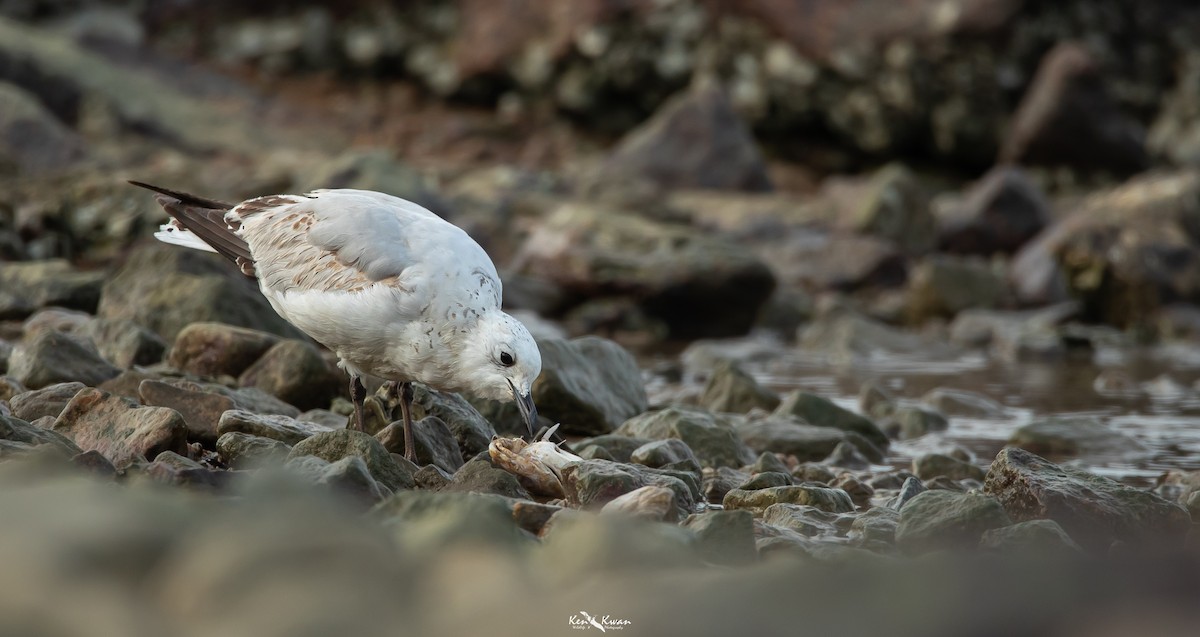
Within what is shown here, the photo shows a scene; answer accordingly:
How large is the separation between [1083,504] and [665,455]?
1.59 meters

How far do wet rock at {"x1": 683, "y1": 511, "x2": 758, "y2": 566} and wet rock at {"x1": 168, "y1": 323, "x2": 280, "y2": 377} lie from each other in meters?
3.07

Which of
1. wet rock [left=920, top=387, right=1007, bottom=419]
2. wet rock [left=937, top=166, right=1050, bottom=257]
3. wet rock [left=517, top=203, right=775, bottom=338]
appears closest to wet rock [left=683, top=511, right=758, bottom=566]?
wet rock [left=920, top=387, right=1007, bottom=419]

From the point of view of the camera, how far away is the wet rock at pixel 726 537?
4.05 m

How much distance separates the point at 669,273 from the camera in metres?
11.8

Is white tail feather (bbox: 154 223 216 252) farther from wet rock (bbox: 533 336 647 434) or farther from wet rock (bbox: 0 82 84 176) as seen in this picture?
wet rock (bbox: 0 82 84 176)

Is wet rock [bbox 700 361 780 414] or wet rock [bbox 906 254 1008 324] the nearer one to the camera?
wet rock [bbox 700 361 780 414]

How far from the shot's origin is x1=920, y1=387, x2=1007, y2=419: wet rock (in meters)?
8.34

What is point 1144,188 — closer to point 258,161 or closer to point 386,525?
point 258,161

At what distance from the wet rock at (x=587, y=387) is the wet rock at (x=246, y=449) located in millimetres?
1871

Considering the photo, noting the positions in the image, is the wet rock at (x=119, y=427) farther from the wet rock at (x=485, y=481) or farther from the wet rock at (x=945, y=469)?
the wet rock at (x=945, y=469)

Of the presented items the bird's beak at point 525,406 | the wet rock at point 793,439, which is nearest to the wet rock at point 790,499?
the bird's beak at point 525,406

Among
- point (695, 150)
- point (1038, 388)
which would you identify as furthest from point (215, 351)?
point (695, 150)

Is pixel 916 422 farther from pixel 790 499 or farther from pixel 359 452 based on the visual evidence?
pixel 359 452

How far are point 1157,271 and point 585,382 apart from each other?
7.79 meters
